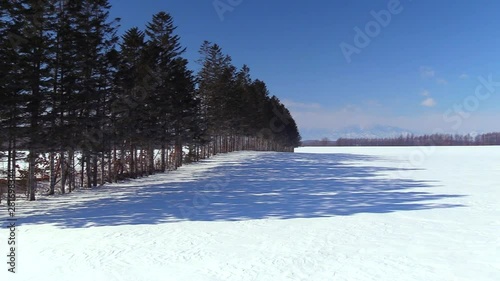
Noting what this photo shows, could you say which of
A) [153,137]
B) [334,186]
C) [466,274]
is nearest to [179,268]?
[466,274]

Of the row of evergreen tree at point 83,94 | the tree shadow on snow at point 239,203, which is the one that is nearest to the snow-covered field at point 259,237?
the tree shadow on snow at point 239,203

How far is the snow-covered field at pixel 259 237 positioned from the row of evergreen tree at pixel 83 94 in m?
3.46

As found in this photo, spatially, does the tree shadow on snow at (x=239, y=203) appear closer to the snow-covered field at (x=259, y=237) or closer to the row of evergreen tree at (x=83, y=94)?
the snow-covered field at (x=259, y=237)

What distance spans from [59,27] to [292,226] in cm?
1590

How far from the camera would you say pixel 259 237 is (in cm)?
885

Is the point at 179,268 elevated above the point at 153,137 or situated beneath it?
situated beneath

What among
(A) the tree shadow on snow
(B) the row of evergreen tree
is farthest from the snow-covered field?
(B) the row of evergreen tree

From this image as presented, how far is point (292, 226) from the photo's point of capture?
10047mm

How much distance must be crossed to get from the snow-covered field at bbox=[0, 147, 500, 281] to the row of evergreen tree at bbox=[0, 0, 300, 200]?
3.46 metres

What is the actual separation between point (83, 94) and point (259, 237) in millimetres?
14796

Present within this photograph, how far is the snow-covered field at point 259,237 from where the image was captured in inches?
254

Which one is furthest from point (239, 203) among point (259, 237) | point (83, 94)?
point (83, 94)

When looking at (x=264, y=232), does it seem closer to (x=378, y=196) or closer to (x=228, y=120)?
(x=378, y=196)

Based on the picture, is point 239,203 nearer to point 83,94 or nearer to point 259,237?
point 259,237
